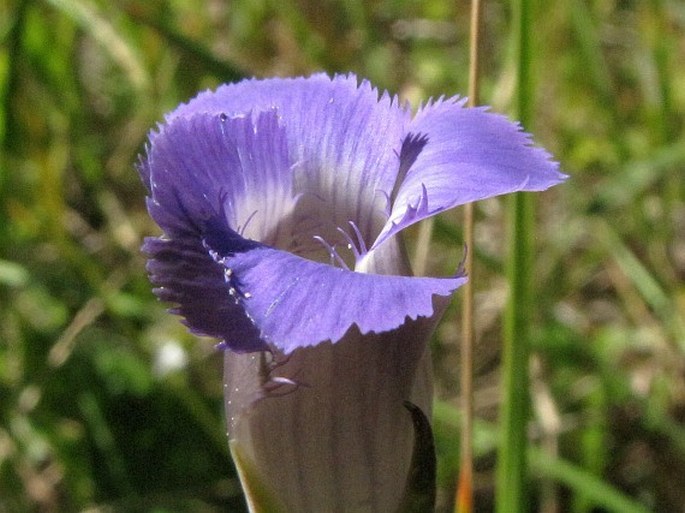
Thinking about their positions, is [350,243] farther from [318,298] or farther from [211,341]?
[211,341]

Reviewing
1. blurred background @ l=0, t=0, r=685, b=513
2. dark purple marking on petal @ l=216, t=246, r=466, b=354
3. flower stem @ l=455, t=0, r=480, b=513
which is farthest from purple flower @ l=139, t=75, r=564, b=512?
blurred background @ l=0, t=0, r=685, b=513

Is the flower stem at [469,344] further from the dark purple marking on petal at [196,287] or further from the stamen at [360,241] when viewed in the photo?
the dark purple marking on petal at [196,287]

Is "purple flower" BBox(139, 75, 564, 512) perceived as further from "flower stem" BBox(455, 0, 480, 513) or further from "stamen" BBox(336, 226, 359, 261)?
"flower stem" BBox(455, 0, 480, 513)

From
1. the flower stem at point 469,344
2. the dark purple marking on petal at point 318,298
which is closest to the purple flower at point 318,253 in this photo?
the dark purple marking on petal at point 318,298

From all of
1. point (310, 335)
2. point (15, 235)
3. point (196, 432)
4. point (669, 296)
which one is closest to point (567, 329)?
point (669, 296)

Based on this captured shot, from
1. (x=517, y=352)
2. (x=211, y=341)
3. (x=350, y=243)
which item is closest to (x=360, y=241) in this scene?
(x=350, y=243)

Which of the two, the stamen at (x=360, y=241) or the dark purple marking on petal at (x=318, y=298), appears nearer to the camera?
the dark purple marking on petal at (x=318, y=298)
